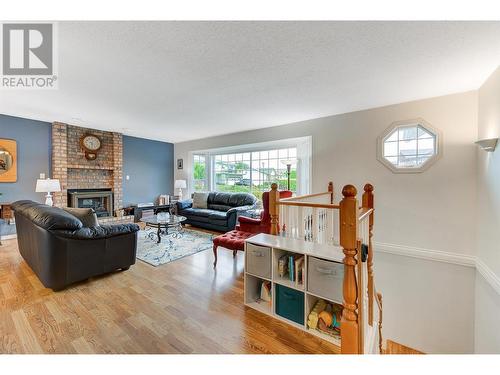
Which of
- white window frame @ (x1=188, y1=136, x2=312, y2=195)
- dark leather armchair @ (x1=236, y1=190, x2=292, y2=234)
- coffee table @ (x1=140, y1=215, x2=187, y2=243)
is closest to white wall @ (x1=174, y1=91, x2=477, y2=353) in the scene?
white window frame @ (x1=188, y1=136, x2=312, y2=195)

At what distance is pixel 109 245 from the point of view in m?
2.57

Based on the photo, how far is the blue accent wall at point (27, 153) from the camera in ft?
13.7

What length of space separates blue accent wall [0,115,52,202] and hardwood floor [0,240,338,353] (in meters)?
2.56

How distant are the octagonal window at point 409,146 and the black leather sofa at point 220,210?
293 cm

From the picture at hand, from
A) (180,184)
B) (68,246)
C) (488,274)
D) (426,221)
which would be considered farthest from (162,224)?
(488,274)

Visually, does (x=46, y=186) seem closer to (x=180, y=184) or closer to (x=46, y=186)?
(x=46, y=186)

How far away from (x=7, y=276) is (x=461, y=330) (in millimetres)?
5715

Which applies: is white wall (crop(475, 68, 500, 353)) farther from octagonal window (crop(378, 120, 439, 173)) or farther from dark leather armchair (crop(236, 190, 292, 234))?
dark leather armchair (crop(236, 190, 292, 234))

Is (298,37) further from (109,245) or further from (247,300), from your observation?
(109,245)

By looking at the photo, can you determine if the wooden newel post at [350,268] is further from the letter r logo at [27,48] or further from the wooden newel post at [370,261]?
the letter r logo at [27,48]

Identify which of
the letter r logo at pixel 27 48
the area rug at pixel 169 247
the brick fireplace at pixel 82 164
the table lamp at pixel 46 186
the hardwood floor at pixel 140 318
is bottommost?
the hardwood floor at pixel 140 318

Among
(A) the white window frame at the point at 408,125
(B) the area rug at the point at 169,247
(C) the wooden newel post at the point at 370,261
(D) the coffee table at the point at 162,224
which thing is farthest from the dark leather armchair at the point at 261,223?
(A) the white window frame at the point at 408,125

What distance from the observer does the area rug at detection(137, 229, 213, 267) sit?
3214 mm

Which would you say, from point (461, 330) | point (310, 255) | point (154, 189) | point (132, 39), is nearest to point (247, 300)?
point (310, 255)
